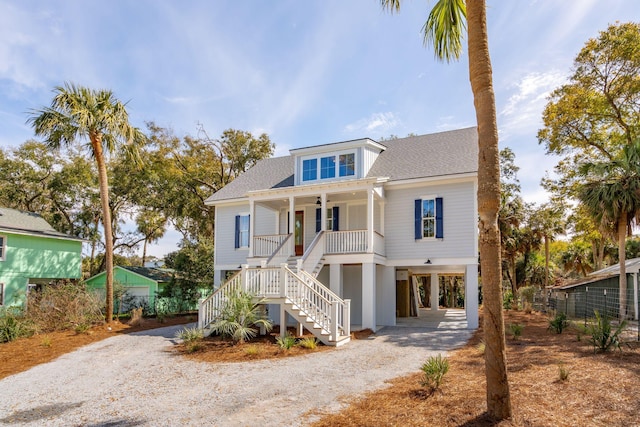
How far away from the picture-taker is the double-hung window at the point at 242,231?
2045 centimetres

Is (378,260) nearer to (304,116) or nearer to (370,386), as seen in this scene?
(304,116)

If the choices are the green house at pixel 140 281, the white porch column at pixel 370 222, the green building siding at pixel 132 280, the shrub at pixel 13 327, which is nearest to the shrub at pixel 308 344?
the white porch column at pixel 370 222

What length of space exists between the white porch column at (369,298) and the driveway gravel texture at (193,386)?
2.30 meters

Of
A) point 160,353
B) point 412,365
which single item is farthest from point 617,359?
point 160,353

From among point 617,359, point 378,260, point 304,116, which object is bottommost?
point 617,359

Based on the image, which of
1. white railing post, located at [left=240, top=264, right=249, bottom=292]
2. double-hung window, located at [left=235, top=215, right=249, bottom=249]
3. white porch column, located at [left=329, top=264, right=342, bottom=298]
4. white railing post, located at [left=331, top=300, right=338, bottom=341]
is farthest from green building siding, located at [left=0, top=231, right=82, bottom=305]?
white railing post, located at [left=331, top=300, right=338, bottom=341]

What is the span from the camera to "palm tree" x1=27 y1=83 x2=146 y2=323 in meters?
16.4

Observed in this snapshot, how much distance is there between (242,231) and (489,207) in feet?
52.6

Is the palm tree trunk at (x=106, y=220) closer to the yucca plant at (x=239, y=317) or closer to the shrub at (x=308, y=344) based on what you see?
the yucca plant at (x=239, y=317)

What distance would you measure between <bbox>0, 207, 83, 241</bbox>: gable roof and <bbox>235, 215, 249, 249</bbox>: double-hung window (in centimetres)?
1214

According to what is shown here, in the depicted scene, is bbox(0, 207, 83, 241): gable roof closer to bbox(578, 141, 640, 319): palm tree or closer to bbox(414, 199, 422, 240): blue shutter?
bbox(414, 199, 422, 240): blue shutter

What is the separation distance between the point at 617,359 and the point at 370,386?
4.81 meters

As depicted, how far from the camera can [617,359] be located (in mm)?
8453

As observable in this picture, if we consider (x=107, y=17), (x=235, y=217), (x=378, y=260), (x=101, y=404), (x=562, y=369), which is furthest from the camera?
(x=235, y=217)
